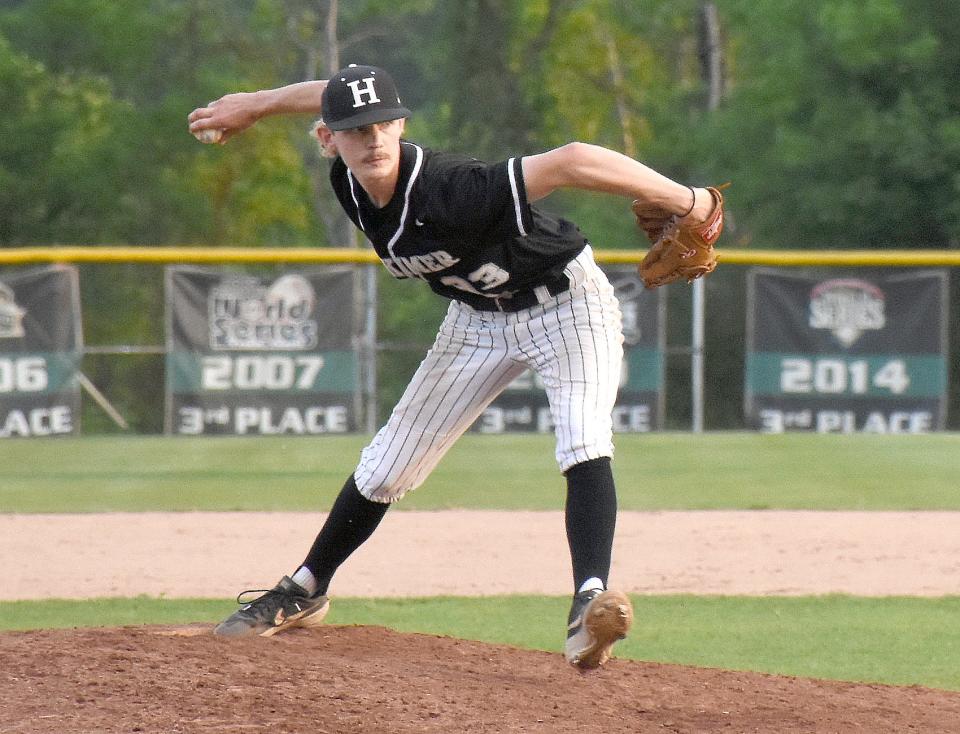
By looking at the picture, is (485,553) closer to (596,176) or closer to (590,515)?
(590,515)

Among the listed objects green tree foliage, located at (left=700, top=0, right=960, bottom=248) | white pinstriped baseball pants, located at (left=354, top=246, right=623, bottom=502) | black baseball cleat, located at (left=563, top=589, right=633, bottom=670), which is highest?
green tree foliage, located at (left=700, top=0, right=960, bottom=248)

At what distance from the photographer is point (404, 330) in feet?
77.4

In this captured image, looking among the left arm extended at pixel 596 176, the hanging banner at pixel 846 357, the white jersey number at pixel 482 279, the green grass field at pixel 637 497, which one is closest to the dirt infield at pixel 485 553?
the green grass field at pixel 637 497

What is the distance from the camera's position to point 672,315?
17.6 meters

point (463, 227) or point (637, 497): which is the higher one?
point (463, 227)

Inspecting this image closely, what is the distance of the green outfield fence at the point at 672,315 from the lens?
500 inches

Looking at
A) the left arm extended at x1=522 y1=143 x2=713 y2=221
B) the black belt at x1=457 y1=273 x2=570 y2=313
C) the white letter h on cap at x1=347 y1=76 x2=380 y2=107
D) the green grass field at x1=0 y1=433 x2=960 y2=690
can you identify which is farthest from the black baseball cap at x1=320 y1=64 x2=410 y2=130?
the green grass field at x1=0 y1=433 x2=960 y2=690

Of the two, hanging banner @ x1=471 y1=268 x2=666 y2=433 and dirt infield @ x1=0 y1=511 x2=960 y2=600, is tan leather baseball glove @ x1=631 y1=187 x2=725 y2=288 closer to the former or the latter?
dirt infield @ x1=0 y1=511 x2=960 y2=600

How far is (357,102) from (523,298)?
70 centimetres

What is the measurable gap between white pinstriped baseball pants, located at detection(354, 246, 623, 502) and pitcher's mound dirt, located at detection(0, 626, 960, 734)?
515 millimetres

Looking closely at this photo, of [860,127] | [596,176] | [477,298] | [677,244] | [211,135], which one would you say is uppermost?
[860,127]

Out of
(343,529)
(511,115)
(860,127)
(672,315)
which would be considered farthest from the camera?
(511,115)

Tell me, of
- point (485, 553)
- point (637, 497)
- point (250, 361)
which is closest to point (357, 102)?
point (485, 553)

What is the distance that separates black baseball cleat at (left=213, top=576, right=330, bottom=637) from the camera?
422 cm
